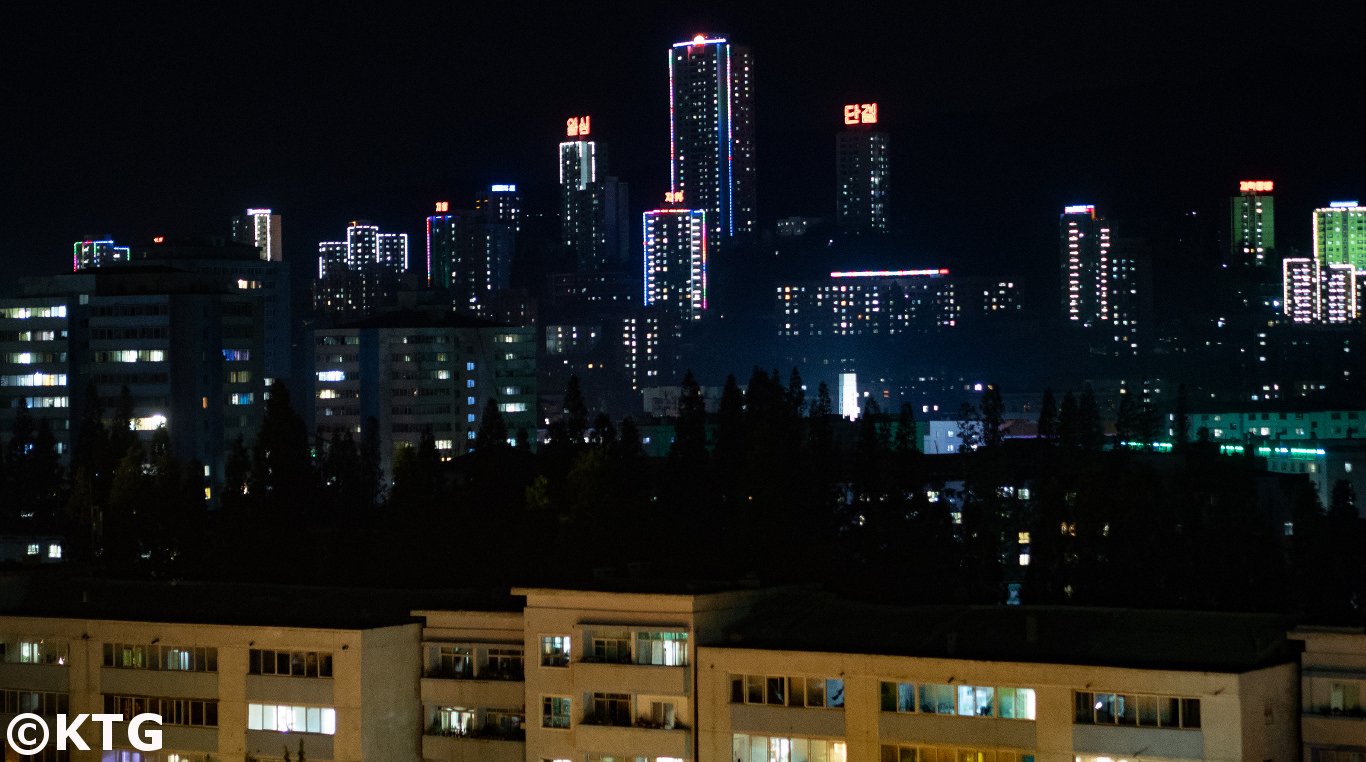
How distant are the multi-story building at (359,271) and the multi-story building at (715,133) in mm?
28465

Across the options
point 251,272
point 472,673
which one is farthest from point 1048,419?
point 251,272

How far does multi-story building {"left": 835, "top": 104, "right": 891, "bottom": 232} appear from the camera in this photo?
189 m

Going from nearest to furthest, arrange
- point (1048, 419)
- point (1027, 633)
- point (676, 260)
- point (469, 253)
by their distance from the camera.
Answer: point (1027, 633), point (1048, 419), point (676, 260), point (469, 253)

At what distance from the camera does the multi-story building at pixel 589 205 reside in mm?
184750

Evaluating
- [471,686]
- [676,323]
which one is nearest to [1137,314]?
[676,323]

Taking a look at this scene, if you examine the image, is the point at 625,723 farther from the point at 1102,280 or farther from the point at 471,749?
the point at 1102,280

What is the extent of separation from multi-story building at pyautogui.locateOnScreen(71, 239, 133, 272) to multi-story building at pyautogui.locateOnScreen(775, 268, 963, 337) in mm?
56384

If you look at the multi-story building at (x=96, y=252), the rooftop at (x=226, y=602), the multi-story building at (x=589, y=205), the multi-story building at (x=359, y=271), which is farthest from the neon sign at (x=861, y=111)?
the rooftop at (x=226, y=602)

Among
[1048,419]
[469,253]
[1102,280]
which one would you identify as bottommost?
[1048,419]

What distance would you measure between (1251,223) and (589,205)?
Answer: 60.8 metres

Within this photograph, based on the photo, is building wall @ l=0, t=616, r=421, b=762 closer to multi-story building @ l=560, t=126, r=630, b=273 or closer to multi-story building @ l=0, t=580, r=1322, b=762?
multi-story building @ l=0, t=580, r=1322, b=762

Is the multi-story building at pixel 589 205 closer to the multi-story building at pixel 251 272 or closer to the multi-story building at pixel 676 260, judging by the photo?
the multi-story building at pixel 676 260

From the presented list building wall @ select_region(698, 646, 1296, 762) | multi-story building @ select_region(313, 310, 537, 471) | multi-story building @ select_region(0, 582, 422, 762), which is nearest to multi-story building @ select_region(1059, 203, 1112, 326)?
multi-story building @ select_region(313, 310, 537, 471)

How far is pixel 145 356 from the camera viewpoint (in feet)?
233
